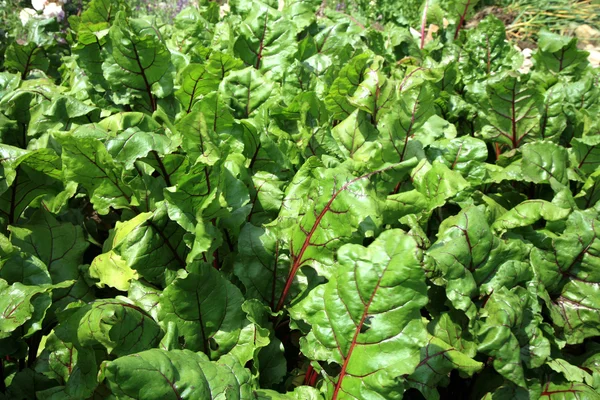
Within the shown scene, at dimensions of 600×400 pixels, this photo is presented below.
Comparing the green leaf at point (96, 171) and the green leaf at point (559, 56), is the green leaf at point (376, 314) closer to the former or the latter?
the green leaf at point (96, 171)

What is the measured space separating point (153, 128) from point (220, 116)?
269 mm

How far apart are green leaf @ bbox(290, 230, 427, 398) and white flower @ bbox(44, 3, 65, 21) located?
263 centimetres

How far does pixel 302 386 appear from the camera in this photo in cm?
155

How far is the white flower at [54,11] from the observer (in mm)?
3256

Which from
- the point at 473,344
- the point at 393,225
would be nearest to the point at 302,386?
the point at 473,344

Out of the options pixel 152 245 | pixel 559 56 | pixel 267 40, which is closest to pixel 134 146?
pixel 152 245

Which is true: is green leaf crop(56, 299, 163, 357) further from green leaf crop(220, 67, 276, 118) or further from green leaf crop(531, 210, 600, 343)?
green leaf crop(531, 210, 600, 343)

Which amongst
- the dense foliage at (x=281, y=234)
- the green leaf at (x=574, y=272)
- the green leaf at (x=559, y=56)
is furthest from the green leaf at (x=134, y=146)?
the green leaf at (x=559, y=56)

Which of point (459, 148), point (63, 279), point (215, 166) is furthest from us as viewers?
point (459, 148)

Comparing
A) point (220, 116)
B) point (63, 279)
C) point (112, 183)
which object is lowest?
point (63, 279)

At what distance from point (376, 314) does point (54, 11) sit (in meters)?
2.80

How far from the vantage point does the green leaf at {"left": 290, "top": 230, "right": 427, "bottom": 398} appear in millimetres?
1320

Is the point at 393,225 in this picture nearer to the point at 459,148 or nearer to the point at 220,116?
the point at 459,148

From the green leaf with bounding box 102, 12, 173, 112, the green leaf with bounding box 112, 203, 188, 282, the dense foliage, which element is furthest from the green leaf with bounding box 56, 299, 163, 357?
the green leaf with bounding box 102, 12, 173, 112
